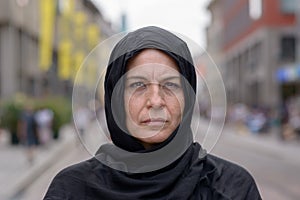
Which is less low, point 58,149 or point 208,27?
point 208,27

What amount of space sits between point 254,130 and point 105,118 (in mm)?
35234

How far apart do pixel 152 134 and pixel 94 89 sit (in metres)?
0.36

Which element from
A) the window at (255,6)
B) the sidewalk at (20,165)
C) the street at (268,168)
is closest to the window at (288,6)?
the street at (268,168)

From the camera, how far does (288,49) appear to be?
49.2 metres

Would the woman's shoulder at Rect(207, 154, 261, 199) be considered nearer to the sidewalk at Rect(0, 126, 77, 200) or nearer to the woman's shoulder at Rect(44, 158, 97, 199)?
the woman's shoulder at Rect(44, 158, 97, 199)

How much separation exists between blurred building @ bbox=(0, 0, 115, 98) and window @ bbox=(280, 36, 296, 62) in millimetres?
12947

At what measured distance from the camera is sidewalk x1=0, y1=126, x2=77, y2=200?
42.8 ft

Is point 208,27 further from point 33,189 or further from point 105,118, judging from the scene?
point 105,118

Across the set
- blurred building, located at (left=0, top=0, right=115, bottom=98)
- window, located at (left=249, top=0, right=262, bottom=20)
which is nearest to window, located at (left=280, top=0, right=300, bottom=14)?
blurred building, located at (left=0, top=0, right=115, bottom=98)

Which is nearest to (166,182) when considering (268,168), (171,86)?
(171,86)

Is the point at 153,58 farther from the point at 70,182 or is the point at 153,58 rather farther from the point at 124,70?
the point at 70,182

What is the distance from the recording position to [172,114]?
6.32 feet

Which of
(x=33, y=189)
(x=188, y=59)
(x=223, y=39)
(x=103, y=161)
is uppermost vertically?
(x=223, y=39)

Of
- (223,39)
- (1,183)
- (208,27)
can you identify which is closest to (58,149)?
(1,183)
